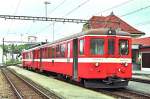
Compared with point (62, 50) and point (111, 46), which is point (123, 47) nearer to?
point (111, 46)

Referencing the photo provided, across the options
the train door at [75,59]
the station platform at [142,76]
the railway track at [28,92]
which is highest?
the train door at [75,59]

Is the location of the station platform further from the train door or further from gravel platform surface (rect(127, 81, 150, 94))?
the train door

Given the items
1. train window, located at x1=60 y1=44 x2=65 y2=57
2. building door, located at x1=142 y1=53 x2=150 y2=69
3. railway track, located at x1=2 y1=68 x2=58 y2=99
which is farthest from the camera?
building door, located at x1=142 y1=53 x2=150 y2=69

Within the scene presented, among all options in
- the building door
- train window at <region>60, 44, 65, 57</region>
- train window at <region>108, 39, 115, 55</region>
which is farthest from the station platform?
train window at <region>108, 39, 115, 55</region>

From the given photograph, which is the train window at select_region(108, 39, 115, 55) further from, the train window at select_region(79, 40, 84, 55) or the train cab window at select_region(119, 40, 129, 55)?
the train window at select_region(79, 40, 84, 55)

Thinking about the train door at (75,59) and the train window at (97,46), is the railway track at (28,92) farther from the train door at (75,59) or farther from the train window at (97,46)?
the train window at (97,46)

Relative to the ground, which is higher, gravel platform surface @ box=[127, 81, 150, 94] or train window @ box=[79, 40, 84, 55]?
train window @ box=[79, 40, 84, 55]

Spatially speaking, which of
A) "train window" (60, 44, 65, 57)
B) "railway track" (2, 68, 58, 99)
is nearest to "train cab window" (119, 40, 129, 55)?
"railway track" (2, 68, 58, 99)

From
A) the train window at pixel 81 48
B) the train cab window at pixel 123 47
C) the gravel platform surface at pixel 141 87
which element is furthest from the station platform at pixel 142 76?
the train window at pixel 81 48

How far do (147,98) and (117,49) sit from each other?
165 inches

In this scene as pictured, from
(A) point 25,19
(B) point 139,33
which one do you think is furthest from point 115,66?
(B) point 139,33

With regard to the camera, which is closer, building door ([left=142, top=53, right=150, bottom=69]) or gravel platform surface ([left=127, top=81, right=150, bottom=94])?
gravel platform surface ([left=127, top=81, right=150, bottom=94])

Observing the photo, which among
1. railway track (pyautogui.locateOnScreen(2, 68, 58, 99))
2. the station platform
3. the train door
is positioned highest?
the train door

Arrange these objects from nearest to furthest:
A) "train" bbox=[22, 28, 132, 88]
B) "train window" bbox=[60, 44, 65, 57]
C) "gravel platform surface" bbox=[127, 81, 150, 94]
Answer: "train" bbox=[22, 28, 132, 88] → "gravel platform surface" bbox=[127, 81, 150, 94] → "train window" bbox=[60, 44, 65, 57]
